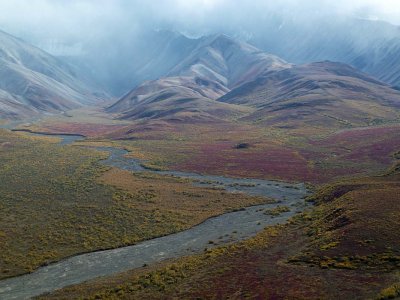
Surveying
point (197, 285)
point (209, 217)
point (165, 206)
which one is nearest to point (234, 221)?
point (209, 217)

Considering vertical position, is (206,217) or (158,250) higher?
(206,217)

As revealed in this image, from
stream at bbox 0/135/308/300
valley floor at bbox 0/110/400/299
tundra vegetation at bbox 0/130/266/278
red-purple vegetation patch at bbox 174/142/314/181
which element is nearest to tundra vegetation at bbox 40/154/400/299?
valley floor at bbox 0/110/400/299

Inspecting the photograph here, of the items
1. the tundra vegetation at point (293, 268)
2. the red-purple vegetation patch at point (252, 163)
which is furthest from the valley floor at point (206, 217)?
the red-purple vegetation patch at point (252, 163)

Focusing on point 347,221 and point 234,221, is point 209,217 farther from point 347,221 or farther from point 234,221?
point 347,221

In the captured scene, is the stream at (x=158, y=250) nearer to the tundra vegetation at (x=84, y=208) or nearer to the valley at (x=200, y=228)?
the valley at (x=200, y=228)

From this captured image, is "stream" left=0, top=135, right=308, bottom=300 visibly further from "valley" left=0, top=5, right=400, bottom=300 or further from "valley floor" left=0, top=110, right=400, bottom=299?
"valley floor" left=0, top=110, right=400, bottom=299

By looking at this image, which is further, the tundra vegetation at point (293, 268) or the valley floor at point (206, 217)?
the valley floor at point (206, 217)

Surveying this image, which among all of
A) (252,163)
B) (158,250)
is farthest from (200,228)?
(252,163)

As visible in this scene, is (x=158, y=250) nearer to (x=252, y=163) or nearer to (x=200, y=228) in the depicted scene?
(x=200, y=228)
